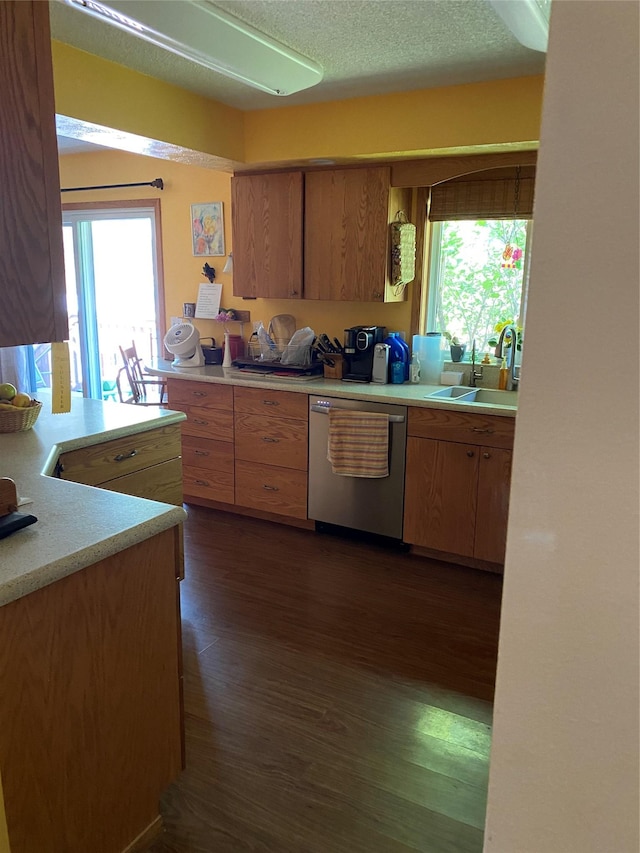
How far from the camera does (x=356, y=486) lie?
3637mm

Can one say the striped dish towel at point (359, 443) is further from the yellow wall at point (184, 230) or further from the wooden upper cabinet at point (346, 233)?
the yellow wall at point (184, 230)

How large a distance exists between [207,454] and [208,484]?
0.66 feet

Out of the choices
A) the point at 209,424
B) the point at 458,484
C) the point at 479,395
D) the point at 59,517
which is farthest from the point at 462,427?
the point at 59,517

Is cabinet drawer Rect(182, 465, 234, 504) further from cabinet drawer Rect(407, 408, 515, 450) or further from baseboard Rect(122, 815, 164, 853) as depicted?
baseboard Rect(122, 815, 164, 853)

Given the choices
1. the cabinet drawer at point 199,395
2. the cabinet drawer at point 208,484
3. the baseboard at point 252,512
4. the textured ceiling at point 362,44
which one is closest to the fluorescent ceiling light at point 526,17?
the textured ceiling at point 362,44

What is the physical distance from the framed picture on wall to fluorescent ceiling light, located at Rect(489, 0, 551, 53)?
112 inches

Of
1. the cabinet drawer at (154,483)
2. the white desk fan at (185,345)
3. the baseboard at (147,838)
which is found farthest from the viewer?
the white desk fan at (185,345)

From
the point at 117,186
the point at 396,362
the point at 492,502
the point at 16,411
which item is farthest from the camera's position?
the point at 117,186

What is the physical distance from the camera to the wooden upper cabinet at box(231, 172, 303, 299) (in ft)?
12.8

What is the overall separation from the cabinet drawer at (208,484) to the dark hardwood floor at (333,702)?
59cm

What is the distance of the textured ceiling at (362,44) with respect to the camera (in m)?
2.33

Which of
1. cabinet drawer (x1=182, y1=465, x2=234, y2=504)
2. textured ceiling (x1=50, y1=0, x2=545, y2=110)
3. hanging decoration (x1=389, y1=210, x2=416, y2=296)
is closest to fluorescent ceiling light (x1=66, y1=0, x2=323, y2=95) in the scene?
textured ceiling (x1=50, y1=0, x2=545, y2=110)

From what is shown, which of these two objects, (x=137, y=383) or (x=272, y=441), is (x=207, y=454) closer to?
(x=272, y=441)

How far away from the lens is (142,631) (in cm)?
167
